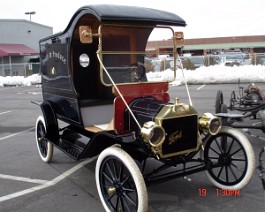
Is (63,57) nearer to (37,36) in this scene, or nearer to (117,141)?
(117,141)

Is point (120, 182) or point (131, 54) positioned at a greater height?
point (131, 54)

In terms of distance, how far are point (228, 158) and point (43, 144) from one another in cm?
307

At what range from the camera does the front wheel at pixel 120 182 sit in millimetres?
3229

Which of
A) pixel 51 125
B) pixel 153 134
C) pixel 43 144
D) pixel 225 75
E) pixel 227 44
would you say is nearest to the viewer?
pixel 153 134

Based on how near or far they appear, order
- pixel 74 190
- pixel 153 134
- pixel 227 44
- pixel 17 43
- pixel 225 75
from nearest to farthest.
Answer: pixel 153 134, pixel 74 190, pixel 225 75, pixel 17 43, pixel 227 44

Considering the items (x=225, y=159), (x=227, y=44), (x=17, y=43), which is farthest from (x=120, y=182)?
(x=227, y=44)

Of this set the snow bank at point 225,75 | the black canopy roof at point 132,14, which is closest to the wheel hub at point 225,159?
the black canopy roof at point 132,14

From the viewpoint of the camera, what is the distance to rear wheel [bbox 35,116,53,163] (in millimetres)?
5437

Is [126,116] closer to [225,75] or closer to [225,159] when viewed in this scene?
[225,159]

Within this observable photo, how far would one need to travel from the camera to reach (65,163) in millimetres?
5539

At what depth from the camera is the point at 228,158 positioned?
161 inches

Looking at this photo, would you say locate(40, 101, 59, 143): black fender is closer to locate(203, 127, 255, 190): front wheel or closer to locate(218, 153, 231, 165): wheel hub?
locate(203, 127, 255, 190): front wheel

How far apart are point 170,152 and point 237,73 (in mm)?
14822

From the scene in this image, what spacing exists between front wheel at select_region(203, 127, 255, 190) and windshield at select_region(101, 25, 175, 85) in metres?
1.19
